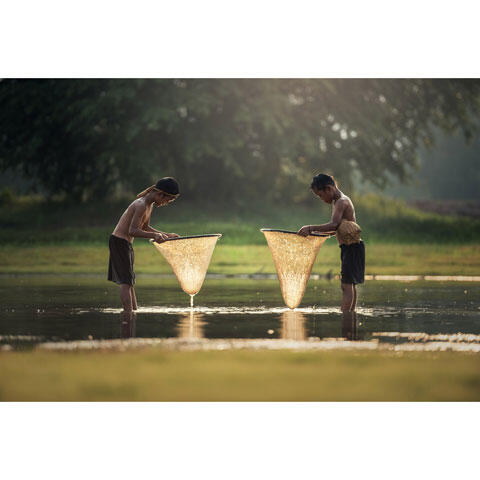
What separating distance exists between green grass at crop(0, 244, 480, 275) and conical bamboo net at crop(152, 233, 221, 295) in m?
8.85

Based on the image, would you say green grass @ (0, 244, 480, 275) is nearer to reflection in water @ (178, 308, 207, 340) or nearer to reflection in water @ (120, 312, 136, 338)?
reflection in water @ (178, 308, 207, 340)

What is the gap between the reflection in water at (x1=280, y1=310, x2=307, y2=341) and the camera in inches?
387

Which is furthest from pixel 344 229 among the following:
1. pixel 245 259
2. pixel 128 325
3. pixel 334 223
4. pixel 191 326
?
pixel 245 259

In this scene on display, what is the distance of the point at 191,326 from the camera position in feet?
35.2

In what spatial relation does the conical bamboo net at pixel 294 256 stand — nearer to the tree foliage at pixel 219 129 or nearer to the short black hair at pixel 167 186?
the short black hair at pixel 167 186

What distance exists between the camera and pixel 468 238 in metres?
31.7

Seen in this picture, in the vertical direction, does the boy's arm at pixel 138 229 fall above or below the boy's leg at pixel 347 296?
above

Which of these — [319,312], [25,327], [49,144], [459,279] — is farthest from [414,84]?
[25,327]

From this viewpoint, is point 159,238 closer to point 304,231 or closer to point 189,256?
point 189,256

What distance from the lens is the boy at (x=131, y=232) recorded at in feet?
38.7

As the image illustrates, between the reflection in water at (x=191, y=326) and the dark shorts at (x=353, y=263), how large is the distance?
6.34ft

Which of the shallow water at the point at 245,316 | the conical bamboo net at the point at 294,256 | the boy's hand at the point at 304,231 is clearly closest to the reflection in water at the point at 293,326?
the shallow water at the point at 245,316

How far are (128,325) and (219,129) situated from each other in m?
24.3

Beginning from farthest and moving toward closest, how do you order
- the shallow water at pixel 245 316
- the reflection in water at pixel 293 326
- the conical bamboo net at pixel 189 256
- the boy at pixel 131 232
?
1. the conical bamboo net at pixel 189 256
2. the boy at pixel 131 232
3. the reflection in water at pixel 293 326
4. the shallow water at pixel 245 316
